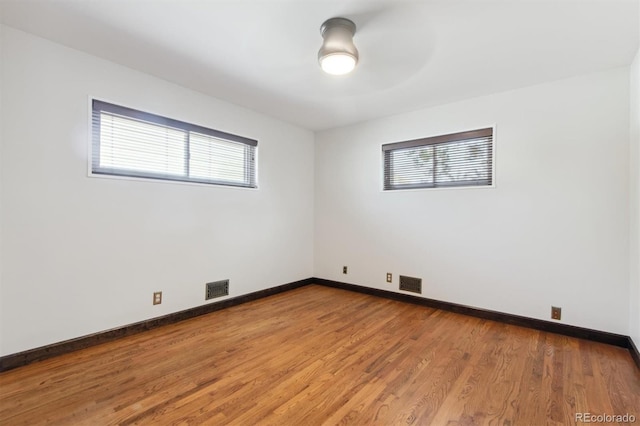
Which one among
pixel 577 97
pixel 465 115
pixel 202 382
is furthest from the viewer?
pixel 465 115

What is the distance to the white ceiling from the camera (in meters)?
1.91

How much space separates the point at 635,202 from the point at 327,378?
2893 millimetres

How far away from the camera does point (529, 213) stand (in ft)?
9.81

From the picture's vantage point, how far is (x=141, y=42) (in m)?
2.32

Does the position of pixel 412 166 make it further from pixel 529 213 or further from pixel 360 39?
pixel 360 39

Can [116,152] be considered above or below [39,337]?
above

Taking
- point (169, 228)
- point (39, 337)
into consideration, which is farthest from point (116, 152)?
point (39, 337)

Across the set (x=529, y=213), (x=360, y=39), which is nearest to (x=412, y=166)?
(x=529, y=213)

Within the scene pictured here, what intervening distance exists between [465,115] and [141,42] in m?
3.32

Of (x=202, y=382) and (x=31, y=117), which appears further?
(x=31, y=117)

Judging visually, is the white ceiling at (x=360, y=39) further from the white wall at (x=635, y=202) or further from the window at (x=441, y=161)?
the window at (x=441, y=161)

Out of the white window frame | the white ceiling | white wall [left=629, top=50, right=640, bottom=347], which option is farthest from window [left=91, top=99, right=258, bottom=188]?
white wall [left=629, top=50, right=640, bottom=347]

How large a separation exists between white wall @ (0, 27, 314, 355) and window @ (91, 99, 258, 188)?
0.09m

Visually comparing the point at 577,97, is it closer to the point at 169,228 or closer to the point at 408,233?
the point at 408,233
